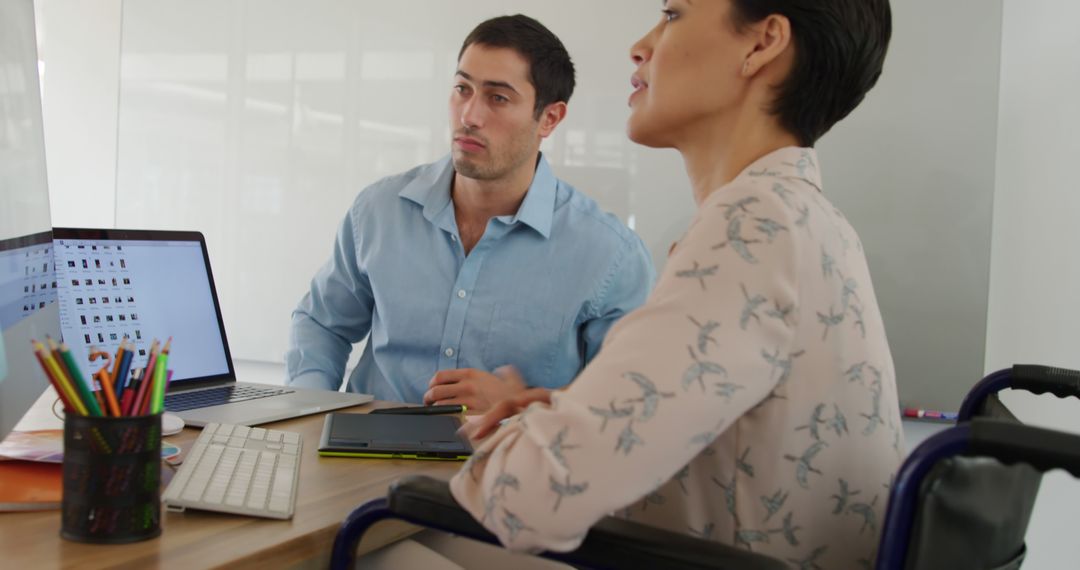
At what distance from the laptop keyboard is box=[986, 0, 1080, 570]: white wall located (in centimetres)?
139

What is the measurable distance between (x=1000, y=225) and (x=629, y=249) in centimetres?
93

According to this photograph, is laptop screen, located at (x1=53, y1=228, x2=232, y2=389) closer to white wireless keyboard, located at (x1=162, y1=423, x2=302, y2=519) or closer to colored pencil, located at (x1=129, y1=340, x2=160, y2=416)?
white wireless keyboard, located at (x1=162, y1=423, x2=302, y2=519)

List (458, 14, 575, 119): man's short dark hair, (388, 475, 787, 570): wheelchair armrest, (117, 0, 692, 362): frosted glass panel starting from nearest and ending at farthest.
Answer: (388, 475, 787, 570): wheelchair armrest, (458, 14, 575, 119): man's short dark hair, (117, 0, 692, 362): frosted glass panel

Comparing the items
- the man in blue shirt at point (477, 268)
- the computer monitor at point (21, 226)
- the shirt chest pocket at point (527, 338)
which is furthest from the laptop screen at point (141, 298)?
the shirt chest pocket at point (527, 338)

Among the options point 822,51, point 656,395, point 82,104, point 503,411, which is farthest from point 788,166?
point 82,104

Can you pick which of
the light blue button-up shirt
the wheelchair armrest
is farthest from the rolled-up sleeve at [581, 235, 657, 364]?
the wheelchair armrest

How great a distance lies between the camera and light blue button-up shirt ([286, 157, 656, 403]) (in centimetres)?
183

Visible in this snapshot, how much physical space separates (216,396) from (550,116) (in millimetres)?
1147

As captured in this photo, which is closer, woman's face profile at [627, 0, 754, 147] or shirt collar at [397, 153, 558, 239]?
woman's face profile at [627, 0, 754, 147]

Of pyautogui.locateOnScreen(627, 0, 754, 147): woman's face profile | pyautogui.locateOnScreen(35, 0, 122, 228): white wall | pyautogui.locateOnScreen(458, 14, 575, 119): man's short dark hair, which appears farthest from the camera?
pyautogui.locateOnScreen(35, 0, 122, 228): white wall

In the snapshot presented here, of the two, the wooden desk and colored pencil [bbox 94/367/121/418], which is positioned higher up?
colored pencil [bbox 94/367/121/418]

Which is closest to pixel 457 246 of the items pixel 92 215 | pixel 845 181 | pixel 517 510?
pixel 845 181

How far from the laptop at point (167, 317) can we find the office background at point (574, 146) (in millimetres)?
1367

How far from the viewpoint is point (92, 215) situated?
3.26m
